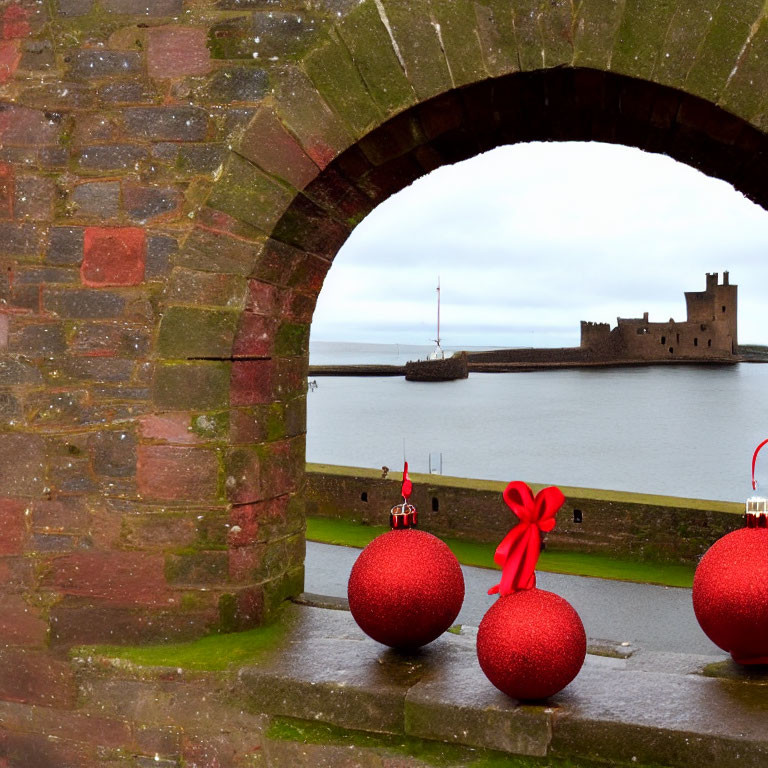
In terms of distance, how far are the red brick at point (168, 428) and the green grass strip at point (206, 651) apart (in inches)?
31.3

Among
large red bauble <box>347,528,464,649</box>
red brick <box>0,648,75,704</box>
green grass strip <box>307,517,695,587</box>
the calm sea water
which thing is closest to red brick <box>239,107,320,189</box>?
large red bauble <box>347,528,464,649</box>

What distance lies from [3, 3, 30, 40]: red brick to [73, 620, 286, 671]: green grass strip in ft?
8.16

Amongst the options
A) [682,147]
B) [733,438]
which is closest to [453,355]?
[733,438]

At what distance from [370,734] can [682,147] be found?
7.98 ft

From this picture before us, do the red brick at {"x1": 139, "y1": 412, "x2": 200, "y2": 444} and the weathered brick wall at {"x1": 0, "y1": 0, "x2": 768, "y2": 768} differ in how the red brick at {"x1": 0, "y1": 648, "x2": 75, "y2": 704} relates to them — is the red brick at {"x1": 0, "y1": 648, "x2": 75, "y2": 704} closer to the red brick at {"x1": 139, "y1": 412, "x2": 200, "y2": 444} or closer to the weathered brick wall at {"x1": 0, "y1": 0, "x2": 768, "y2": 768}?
the weathered brick wall at {"x1": 0, "y1": 0, "x2": 768, "y2": 768}

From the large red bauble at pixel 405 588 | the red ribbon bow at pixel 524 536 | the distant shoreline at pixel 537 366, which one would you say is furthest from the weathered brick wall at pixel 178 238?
the distant shoreline at pixel 537 366

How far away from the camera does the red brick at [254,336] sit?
319 cm

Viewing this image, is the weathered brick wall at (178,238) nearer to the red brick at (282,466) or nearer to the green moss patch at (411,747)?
the red brick at (282,466)

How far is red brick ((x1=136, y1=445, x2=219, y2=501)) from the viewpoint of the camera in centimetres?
321

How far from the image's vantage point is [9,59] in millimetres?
3324

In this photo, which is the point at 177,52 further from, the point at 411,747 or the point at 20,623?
the point at 411,747

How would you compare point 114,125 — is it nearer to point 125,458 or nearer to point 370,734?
point 125,458

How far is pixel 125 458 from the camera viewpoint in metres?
3.25

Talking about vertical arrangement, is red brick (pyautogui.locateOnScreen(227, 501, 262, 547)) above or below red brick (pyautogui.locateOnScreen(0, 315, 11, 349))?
below
